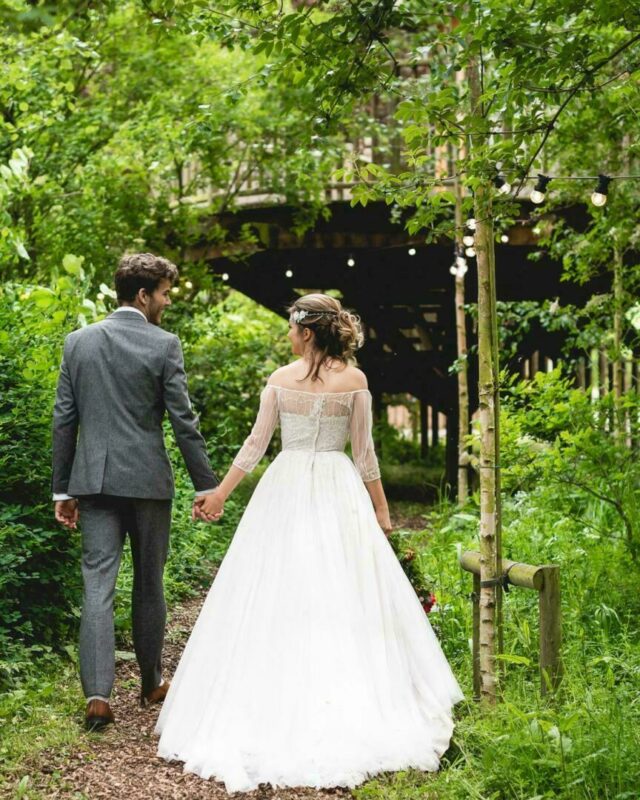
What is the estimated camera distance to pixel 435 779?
3.72 metres

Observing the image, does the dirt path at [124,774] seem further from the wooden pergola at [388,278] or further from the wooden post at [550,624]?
the wooden pergola at [388,278]

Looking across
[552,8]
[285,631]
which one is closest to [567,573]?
[285,631]

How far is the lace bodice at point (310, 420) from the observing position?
452 centimetres

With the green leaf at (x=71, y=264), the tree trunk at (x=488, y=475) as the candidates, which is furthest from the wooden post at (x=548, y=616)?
the green leaf at (x=71, y=264)

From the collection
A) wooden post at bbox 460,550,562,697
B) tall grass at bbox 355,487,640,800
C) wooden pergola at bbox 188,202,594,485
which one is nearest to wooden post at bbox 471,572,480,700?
tall grass at bbox 355,487,640,800

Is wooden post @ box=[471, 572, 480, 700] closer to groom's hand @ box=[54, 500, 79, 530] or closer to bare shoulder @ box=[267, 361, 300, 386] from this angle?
bare shoulder @ box=[267, 361, 300, 386]

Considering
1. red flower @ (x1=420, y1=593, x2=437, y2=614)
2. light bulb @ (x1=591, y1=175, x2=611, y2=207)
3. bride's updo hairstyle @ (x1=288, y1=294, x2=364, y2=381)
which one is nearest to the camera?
bride's updo hairstyle @ (x1=288, y1=294, x2=364, y2=381)

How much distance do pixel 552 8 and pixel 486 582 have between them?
2348 millimetres

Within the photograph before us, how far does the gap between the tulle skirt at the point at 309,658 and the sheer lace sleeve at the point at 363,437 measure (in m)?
0.12

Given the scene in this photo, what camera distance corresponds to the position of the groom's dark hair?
469 cm

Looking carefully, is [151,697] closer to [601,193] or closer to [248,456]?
[248,456]

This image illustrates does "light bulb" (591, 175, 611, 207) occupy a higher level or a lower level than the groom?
higher

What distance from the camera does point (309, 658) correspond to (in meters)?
A: 4.05

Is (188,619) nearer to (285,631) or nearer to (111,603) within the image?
→ (111,603)
